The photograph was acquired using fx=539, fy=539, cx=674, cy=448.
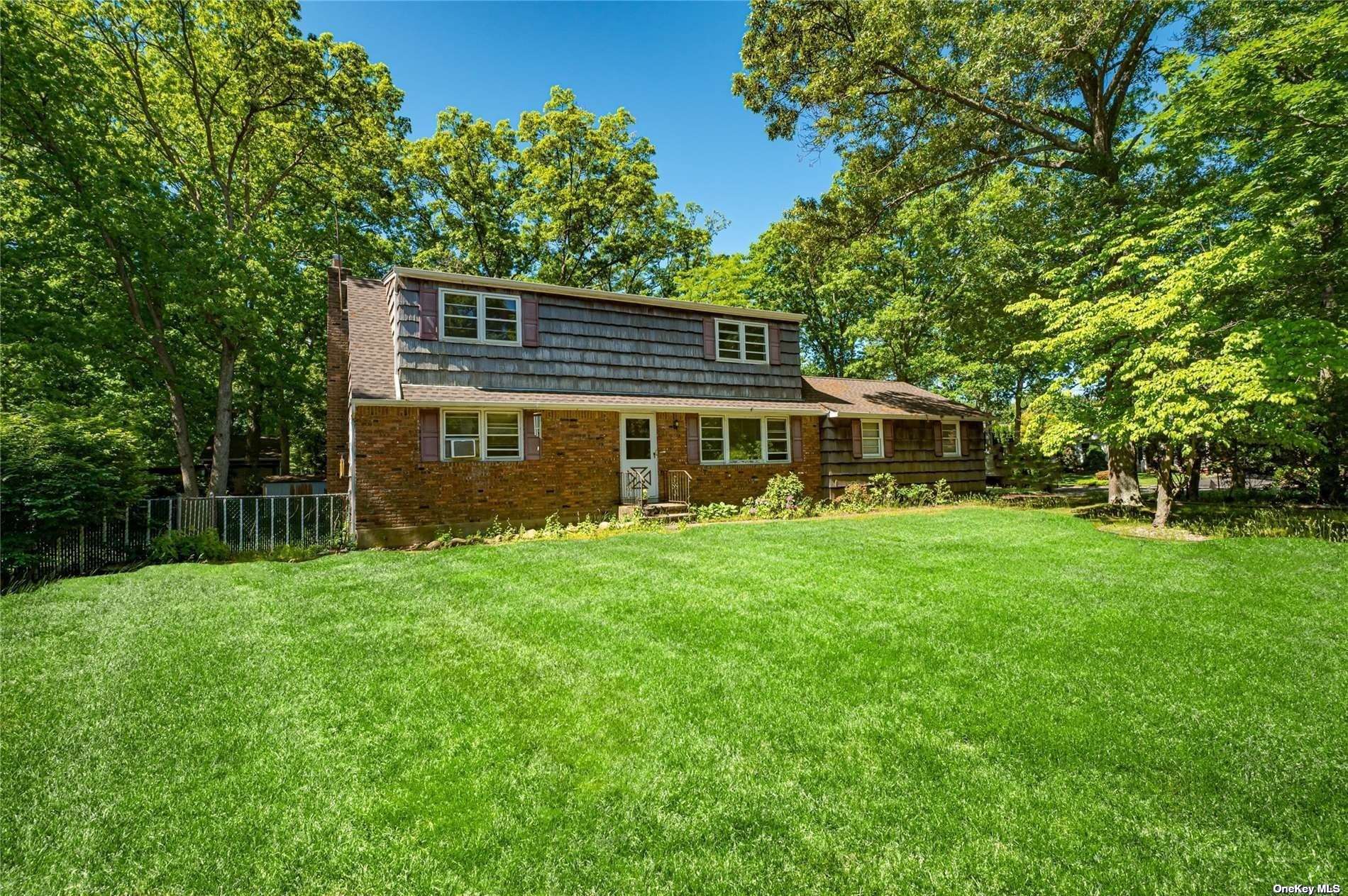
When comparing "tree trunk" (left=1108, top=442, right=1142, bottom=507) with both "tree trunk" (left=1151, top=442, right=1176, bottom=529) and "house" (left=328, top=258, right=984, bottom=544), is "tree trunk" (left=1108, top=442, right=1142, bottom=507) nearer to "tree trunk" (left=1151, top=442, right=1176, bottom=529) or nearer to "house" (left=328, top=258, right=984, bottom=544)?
"tree trunk" (left=1151, top=442, right=1176, bottom=529)

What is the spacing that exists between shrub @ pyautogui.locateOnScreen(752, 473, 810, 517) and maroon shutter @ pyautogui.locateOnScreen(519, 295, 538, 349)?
7.10 meters

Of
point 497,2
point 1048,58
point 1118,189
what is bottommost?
point 1118,189

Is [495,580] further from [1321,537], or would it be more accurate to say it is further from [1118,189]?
[1118,189]

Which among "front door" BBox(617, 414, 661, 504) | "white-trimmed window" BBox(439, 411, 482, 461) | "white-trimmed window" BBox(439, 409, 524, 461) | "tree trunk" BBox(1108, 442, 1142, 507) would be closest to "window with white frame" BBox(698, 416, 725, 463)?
"front door" BBox(617, 414, 661, 504)

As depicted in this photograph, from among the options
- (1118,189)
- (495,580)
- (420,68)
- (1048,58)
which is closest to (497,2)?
(420,68)

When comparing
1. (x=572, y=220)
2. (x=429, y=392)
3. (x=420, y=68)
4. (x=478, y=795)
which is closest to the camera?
(x=478, y=795)

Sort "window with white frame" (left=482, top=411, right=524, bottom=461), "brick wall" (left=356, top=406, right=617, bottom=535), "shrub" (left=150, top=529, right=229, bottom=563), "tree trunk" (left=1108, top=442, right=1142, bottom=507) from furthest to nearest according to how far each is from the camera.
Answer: "tree trunk" (left=1108, top=442, right=1142, bottom=507)
"window with white frame" (left=482, top=411, right=524, bottom=461)
"brick wall" (left=356, top=406, right=617, bottom=535)
"shrub" (left=150, top=529, right=229, bottom=563)

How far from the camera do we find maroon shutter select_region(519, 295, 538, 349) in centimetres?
1312

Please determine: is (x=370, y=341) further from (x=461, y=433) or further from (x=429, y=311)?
(x=461, y=433)

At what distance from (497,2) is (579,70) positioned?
12.0ft

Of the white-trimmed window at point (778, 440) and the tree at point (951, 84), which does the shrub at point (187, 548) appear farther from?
the tree at point (951, 84)

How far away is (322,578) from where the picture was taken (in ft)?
25.1

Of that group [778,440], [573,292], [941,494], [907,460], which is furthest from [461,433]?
[941,494]

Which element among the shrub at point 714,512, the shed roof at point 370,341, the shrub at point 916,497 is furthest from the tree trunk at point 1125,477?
the shed roof at point 370,341
